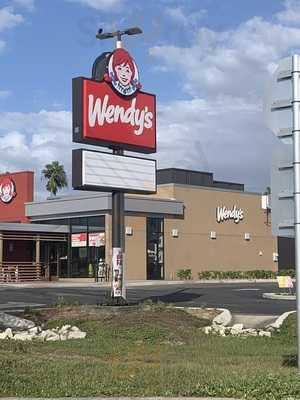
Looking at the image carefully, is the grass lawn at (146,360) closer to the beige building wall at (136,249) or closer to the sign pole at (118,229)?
the sign pole at (118,229)

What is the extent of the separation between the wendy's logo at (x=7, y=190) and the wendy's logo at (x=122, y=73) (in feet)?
103

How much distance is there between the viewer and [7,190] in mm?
51656

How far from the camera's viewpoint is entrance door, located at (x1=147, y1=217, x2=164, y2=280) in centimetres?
4653

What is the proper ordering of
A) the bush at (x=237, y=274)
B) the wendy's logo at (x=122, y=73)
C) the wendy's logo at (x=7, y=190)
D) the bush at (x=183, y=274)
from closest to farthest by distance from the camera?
the wendy's logo at (x=122, y=73)
the bush at (x=183, y=274)
the bush at (x=237, y=274)
the wendy's logo at (x=7, y=190)

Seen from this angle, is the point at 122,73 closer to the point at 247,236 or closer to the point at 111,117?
the point at 111,117

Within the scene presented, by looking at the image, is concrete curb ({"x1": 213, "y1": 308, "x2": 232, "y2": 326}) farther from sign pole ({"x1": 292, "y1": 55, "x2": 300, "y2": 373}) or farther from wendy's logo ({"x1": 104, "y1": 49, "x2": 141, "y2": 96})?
sign pole ({"x1": 292, "y1": 55, "x2": 300, "y2": 373})

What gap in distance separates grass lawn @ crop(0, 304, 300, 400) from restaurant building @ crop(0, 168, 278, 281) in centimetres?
2696

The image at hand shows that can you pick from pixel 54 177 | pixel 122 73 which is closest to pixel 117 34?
pixel 122 73

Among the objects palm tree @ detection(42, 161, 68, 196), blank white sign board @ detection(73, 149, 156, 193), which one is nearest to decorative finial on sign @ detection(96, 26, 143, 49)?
blank white sign board @ detection(73, 149, 156, 193)

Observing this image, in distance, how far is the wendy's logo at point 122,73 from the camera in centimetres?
2058

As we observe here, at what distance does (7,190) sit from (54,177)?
30288mm

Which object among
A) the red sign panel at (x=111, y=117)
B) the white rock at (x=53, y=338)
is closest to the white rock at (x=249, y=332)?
the white rock at (x=53, y=338)

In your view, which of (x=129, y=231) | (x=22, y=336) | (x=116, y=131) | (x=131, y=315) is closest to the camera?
(x=22, y=336)

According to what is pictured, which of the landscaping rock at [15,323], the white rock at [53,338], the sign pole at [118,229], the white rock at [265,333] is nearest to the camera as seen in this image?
the white rock at [53,338]
